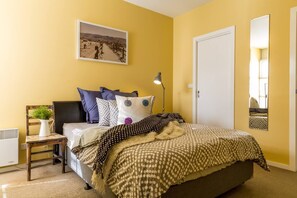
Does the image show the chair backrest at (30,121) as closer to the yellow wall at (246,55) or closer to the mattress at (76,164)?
the mattress at (76,164)

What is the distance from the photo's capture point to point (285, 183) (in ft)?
7.36

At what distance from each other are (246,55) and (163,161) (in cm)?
257

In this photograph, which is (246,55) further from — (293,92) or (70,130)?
(70,130)

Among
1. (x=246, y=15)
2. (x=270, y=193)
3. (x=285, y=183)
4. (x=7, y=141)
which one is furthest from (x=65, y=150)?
(x=246, y=15)

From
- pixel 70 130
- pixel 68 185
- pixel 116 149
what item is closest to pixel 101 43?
pixel 70 130

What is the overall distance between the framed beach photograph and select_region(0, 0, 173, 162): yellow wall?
3.6 inches

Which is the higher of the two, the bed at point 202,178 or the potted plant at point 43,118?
the potted plant at point 43,118

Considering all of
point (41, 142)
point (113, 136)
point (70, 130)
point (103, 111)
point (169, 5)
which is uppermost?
point (169, 5)

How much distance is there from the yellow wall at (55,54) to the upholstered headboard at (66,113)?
19 centimetres

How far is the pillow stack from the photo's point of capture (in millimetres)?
2439

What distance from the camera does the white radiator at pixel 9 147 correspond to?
7.92ft

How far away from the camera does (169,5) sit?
3.79 m

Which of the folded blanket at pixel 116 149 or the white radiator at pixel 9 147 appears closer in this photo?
the folded blanket at pixel 116 149

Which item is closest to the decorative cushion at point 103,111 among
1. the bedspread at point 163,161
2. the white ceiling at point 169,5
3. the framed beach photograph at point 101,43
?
the framed beach photograph at point 101,43
